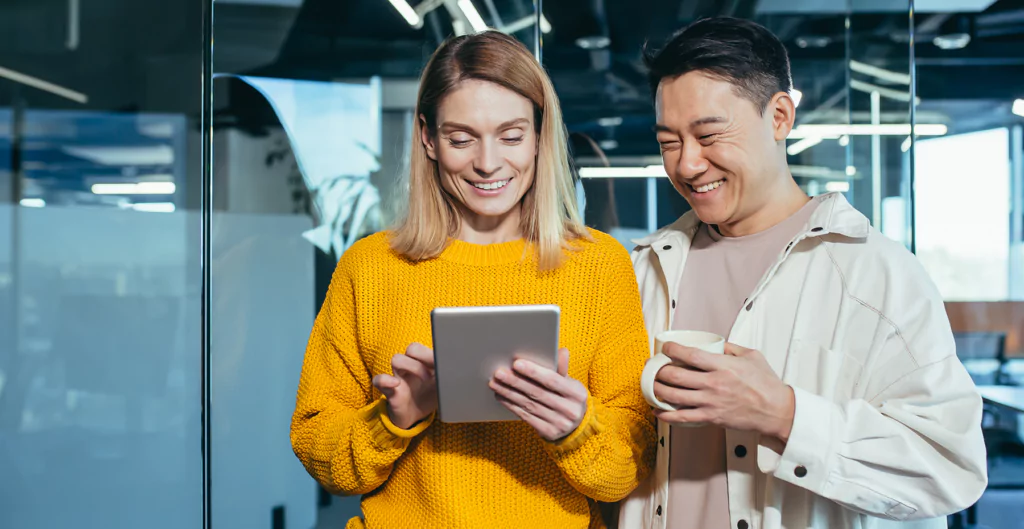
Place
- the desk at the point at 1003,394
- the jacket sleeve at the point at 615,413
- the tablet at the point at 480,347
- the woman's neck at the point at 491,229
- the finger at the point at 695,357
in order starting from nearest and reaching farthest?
the tablet at the point at 480,347 → the finger at the point at 695,357 → the jacket sleeve at the point at 615,413 → the woman's neck at the point at 491,229 → the desk at the point at 1003,394

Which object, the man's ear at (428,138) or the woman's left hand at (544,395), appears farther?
the man's ear at (428,138)

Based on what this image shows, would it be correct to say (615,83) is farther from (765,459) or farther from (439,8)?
(765,459)

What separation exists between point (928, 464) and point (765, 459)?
0.24 metres

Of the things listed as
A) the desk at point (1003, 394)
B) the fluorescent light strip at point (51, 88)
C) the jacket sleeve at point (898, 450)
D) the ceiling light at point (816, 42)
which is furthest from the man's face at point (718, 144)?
the fluorescent light strip at point (51, 88)

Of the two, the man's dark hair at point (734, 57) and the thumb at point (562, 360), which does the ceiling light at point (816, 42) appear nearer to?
the man's dark hair at point (734, 57)

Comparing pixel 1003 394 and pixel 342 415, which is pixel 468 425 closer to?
pixel 342 415

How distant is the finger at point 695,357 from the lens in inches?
40.0

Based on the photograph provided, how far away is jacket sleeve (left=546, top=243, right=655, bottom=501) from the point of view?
44.4 inches

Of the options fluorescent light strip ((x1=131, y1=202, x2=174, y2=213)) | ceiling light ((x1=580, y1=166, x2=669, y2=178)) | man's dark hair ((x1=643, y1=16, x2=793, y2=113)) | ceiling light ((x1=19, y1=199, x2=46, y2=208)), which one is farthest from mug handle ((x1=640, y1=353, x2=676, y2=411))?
ceiling light ((x1=19, y1=199, x2=46, y2=208))

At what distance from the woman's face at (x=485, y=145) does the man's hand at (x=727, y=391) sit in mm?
437

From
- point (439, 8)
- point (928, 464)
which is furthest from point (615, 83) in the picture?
point (928, 464)

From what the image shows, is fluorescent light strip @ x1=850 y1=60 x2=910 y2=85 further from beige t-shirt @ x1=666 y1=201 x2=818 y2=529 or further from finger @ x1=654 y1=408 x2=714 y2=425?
finger @ x1=654 y1=408 x2=714 y2=425

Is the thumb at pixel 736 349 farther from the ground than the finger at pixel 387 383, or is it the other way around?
the thumb at pixel 736 349

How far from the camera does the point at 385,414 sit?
1.15 metres
